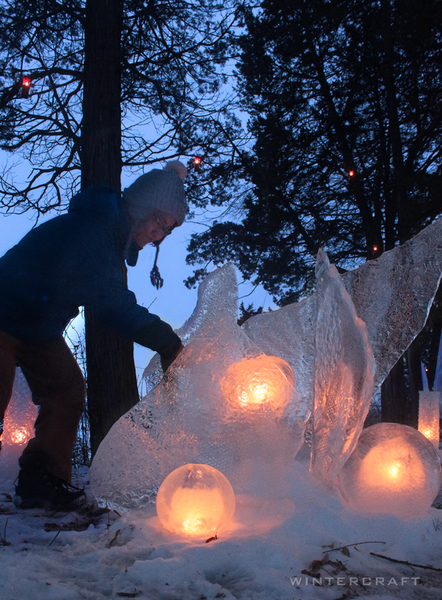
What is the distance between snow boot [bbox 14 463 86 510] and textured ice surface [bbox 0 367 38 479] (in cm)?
103

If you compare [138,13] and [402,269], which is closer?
Result: [402,269]

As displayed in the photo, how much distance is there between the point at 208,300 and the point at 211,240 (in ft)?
17.2

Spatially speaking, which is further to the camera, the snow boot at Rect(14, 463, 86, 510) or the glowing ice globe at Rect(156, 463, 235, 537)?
the snow boot at Rect(14, 463, 86, 510)

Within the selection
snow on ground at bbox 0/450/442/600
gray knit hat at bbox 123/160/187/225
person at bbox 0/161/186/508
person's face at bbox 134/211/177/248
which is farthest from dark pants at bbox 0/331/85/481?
gray knit hat at bbox 123/160/187/225

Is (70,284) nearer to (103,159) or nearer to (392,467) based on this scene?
(392,467)

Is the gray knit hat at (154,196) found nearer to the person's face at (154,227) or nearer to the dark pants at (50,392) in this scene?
the person's face at (154,227)

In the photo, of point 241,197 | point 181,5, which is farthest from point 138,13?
point 241,197

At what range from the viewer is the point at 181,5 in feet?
16.4

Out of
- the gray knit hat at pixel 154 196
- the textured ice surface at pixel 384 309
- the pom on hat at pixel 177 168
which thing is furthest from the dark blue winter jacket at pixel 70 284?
the textured ice surface at pixel 384 309

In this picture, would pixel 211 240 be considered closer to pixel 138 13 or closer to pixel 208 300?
pixel 138 13

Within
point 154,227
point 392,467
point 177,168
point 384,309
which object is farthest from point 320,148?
point 392,467

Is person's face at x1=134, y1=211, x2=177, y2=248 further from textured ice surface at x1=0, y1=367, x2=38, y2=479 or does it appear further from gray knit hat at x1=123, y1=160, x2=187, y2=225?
textured ice surface at x1=0, y1=367, x2=38, y2=479

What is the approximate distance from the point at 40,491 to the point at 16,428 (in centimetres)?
119

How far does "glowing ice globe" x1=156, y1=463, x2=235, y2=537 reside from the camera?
160cm
